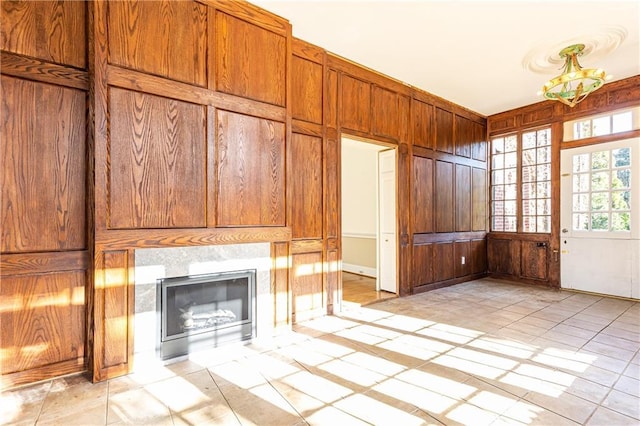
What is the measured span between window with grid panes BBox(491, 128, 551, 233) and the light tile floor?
269cm

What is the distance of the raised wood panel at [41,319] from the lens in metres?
2.28

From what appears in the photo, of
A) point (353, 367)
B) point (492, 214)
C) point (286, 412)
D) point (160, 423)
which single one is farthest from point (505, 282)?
point (160, 423)

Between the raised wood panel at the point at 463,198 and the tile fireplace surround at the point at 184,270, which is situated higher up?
the raised wood panel at the point at 463,198

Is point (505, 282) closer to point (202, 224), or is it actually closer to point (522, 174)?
point (522, 174)

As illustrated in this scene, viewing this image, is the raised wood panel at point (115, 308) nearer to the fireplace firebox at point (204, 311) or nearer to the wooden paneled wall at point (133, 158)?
the wooden paneled wall at point (133, 158)

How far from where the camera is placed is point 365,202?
7.07 meters

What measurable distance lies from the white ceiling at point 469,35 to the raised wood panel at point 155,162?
1.50 m

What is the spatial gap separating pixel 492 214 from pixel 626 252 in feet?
7.06

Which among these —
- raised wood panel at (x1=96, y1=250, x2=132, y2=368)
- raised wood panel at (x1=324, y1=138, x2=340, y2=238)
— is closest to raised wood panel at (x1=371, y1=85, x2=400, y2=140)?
raised wood panel at (x1=324, y1=138, x2=340, y2=238)

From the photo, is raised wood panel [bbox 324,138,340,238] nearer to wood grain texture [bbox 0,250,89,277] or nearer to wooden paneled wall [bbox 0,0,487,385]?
wooden paneled wall [bbox 0,0,487,385]

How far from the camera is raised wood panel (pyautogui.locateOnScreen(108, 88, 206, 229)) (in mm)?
2551

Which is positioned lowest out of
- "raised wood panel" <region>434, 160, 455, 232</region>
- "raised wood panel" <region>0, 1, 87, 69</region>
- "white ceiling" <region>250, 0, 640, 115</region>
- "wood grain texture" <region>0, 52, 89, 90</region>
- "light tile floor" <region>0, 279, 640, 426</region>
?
"light tile floor" <region>0, 279, 640, 426</region>

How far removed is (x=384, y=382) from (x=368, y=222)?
4717 millimetres

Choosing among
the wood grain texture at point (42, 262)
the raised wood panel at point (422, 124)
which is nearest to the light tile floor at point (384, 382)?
the wood grain texture at point (42, 262)
